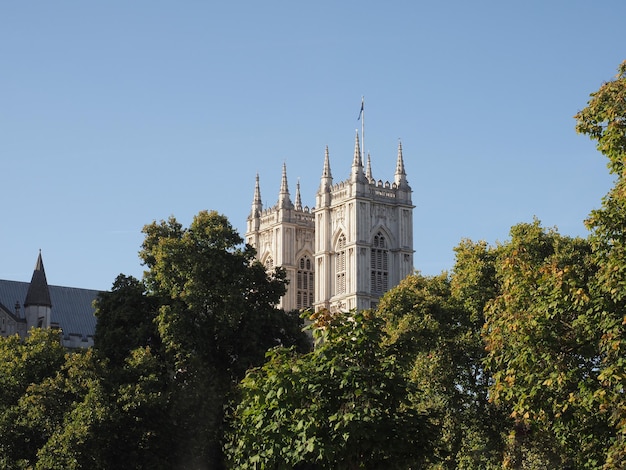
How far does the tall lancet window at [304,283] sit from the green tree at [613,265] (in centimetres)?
8464

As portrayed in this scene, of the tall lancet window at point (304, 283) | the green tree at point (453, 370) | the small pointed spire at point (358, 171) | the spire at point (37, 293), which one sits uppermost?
the small pointed spire at point (358, 171)

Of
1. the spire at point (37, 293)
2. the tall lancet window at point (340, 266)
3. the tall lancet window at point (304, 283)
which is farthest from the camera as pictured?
the tall lancet window at point (304, 283)

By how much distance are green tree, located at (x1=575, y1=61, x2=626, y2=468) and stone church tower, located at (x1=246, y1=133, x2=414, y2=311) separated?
74869 mm

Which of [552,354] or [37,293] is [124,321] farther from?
[37,293]

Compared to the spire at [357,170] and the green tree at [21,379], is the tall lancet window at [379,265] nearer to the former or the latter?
the spire at [357,170]

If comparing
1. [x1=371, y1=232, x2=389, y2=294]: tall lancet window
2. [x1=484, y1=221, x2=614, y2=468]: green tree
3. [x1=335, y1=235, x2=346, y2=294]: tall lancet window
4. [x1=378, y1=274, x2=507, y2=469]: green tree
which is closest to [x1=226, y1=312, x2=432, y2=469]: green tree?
[x1=484, y1=221, x2=614, y2=468]: green tree

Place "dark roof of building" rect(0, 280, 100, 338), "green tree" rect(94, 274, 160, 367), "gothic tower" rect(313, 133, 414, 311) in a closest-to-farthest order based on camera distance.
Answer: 1. "green tree" rect(94, 274, 160, 367)
2. "dark roof of building" rect(0, 280, 100, 338)
3. "gothic tower" rect(313, 133, 414, 311)

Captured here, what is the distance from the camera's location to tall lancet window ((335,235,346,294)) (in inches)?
4063

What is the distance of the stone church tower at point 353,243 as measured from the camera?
10225 centimetres

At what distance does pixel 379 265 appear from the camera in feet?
341

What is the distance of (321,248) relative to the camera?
106 m

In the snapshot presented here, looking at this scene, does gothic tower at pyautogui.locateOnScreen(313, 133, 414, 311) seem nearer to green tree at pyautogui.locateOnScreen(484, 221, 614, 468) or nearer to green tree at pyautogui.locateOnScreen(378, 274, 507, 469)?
green tree at pyautogui.locateOnScreen(378, 274, 507, 469)

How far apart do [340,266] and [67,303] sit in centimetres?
2400

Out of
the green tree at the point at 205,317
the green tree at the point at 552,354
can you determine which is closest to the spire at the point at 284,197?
the green tree at the point at 205,317
